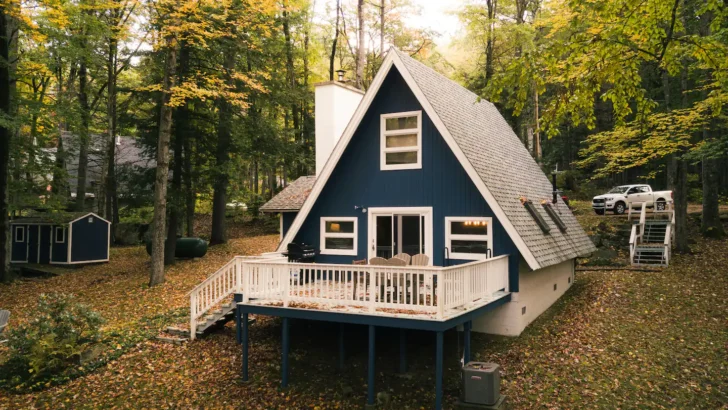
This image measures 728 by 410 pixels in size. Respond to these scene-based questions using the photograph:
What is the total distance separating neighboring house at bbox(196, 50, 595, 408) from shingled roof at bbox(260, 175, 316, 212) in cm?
256

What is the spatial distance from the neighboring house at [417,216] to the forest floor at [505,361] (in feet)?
2.58

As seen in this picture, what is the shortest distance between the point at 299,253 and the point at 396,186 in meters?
3.50

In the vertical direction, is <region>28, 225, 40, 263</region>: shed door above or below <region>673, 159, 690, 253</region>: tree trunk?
below

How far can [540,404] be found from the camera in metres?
8.79

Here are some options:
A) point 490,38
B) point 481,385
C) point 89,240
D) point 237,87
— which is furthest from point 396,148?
point 89,240

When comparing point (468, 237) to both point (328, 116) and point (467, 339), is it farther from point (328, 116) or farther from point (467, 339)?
point (328, 116)

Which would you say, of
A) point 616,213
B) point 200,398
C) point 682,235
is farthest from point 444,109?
point 616,213

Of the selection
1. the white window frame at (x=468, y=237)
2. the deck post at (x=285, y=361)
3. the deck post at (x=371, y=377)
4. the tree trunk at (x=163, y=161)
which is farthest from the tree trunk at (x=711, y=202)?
the tree trunk at (x=163, y=161)

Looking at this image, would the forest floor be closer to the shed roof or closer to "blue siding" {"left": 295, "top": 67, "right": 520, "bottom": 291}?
"blue siding" {"left": 295, "top": 67, "right": 520, "bottom": 291}

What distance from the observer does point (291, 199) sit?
1788 cm

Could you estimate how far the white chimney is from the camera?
15.5m

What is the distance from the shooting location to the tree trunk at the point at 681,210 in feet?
59.2

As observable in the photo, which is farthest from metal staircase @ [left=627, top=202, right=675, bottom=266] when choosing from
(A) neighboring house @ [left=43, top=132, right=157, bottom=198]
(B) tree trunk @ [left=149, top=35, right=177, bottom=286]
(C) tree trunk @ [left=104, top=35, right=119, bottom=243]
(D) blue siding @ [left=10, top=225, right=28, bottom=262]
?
(D) blue siding @ [left=10, top=225, right=28, bottom=262]

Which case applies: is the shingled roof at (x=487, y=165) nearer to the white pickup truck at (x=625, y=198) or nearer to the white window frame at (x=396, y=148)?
the white window frame at (x=396, y=148)
